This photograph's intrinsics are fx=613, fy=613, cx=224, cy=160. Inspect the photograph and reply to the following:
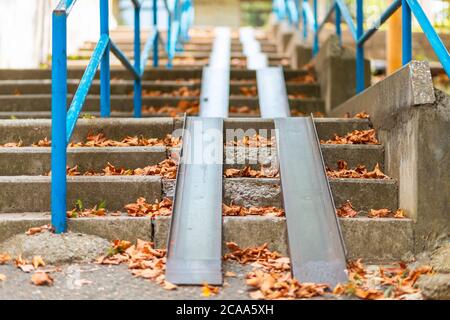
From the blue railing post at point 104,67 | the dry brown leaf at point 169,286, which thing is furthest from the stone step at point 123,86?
the dry brown leaf at point 169,286

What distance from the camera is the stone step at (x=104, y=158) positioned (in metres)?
4.04

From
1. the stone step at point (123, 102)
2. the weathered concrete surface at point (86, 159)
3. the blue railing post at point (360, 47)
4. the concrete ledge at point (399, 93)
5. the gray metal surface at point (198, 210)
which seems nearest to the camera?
the gray metal surface at point (198, 210)

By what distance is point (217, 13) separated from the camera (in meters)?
20.9

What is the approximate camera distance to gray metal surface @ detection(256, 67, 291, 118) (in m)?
5.87

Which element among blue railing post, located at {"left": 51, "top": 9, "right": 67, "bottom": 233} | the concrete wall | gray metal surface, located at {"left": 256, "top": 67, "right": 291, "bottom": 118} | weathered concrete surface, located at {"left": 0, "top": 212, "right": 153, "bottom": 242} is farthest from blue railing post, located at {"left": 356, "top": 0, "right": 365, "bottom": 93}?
the concrete wall

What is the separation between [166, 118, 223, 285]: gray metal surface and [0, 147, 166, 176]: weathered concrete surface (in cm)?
27

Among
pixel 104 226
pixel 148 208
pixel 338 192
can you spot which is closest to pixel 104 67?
pixel 148 208

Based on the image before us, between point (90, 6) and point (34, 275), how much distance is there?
9.14m

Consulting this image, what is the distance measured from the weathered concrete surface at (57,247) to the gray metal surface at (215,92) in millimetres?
2661

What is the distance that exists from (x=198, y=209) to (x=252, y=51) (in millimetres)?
6152

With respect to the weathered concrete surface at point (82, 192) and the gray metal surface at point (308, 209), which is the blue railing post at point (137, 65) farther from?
the weathered concrete surface at point (82, 192)

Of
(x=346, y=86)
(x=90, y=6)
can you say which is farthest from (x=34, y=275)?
(x=90, y=6)

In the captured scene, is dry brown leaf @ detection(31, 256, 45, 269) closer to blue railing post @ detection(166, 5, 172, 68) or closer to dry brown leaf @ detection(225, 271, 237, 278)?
dry brown leaf @ detection(225, 271, 237, 278)

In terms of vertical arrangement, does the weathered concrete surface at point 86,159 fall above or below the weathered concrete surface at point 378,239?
above
